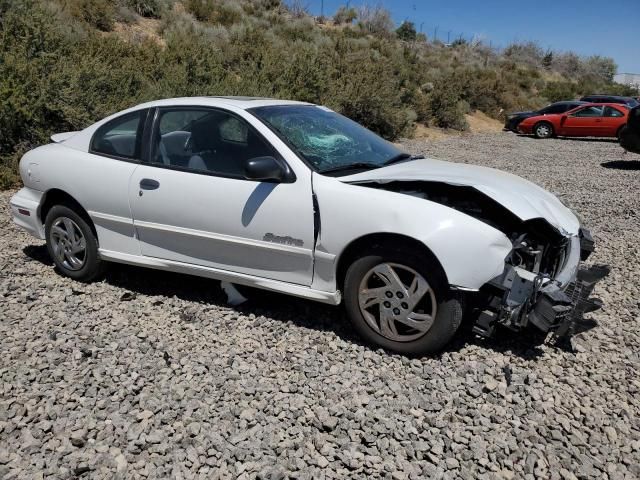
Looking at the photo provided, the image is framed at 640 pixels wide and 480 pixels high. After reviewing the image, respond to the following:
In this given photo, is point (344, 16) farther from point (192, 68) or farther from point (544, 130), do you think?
point (192, 68)

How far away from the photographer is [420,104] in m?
21.4

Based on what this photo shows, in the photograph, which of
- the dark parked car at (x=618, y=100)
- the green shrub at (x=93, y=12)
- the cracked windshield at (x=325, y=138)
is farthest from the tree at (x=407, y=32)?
the cracked windshield at (x=325, y=138)

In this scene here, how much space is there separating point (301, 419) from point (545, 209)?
2.17m

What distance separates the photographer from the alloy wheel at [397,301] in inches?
140

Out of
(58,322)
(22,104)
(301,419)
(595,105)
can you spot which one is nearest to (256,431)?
(301,419)

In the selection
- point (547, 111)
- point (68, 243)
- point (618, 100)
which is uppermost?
point (618, 100)

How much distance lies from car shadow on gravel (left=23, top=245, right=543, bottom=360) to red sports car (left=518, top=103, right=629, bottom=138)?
19494 mm

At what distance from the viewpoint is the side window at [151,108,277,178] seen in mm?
4109

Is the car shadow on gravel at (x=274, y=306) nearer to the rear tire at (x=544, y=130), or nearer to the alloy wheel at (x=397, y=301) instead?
the alloy wheel at (x=397, y=301)

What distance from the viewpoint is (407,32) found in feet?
150

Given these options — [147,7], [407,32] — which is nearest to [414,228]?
[147,7]

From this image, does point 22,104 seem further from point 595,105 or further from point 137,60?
point 595,105

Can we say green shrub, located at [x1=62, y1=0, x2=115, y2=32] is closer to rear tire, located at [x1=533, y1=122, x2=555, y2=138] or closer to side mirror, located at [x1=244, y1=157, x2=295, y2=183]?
rear tire, located at [x1=533, y1=122, x2=555, y2=138]

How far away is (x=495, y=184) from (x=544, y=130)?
19.6m
